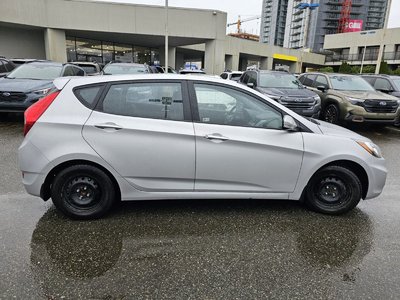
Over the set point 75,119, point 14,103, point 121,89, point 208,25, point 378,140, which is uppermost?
point 208,25

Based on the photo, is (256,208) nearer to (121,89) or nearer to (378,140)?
(121,89)

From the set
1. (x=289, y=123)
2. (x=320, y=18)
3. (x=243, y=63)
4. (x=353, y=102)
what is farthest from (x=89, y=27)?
(x=320, y=18)

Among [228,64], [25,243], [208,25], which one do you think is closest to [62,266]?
[25,243]

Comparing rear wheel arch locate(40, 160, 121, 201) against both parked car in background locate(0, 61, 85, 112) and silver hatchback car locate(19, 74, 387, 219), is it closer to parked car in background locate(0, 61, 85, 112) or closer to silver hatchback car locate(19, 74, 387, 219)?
silver hatchback car locate(19, 74, 387, 219)

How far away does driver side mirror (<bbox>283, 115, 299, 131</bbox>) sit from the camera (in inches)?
144

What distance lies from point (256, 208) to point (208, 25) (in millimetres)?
25556

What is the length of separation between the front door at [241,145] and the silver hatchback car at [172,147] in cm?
1

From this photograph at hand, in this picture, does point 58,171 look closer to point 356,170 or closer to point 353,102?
point 356,170

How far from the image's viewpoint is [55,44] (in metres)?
25.4

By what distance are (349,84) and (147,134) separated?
932 cm

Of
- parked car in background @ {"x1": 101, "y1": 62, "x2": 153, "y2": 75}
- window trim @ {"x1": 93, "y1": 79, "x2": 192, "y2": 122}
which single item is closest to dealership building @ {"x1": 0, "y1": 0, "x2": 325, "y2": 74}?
parked car in background @ {"x1": 101, "y1": 62, "x2": 153, "y2": 75}

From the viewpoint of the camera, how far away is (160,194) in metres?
3.71

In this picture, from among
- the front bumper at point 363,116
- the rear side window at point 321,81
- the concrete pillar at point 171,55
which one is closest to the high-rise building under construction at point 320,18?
the concrete pillar at point 171,55

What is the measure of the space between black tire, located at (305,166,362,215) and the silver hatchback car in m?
0.02
